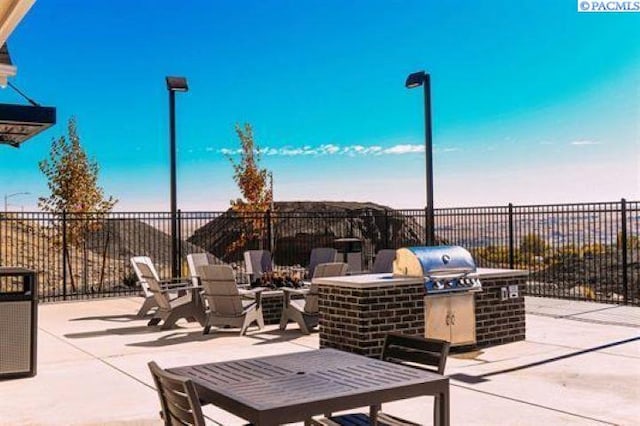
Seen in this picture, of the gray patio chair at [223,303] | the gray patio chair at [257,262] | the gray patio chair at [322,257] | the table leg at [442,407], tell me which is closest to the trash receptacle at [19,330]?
the gray patio chair at [223,303]

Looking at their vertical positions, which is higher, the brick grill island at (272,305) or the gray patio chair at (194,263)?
the gray patio chair at (194,263)

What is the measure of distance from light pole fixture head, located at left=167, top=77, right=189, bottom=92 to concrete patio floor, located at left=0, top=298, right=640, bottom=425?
4.62 metres

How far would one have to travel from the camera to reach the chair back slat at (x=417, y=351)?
342 cm

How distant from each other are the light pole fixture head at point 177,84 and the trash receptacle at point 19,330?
6679 mm

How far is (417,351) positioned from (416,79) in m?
8.77

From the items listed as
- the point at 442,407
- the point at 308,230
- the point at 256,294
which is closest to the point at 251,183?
the point at 308,230

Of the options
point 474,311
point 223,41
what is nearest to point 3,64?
point 474,311

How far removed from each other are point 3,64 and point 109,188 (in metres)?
12.4

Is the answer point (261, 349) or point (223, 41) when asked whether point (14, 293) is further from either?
point (223, 41)

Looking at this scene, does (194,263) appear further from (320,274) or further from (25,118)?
(25,118)

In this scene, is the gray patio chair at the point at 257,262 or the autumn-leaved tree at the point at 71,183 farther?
the autumn-leaved tree at the point at 71,183

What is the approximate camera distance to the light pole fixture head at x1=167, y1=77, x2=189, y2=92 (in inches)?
499

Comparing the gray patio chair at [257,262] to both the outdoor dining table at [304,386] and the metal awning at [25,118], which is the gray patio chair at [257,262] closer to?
the metal awning at [25,118]

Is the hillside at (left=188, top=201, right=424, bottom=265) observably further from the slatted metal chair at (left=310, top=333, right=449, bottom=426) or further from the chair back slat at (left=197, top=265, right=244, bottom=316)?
the slatted metal chair at (left=310, top=333, right=449, bottom=426)
